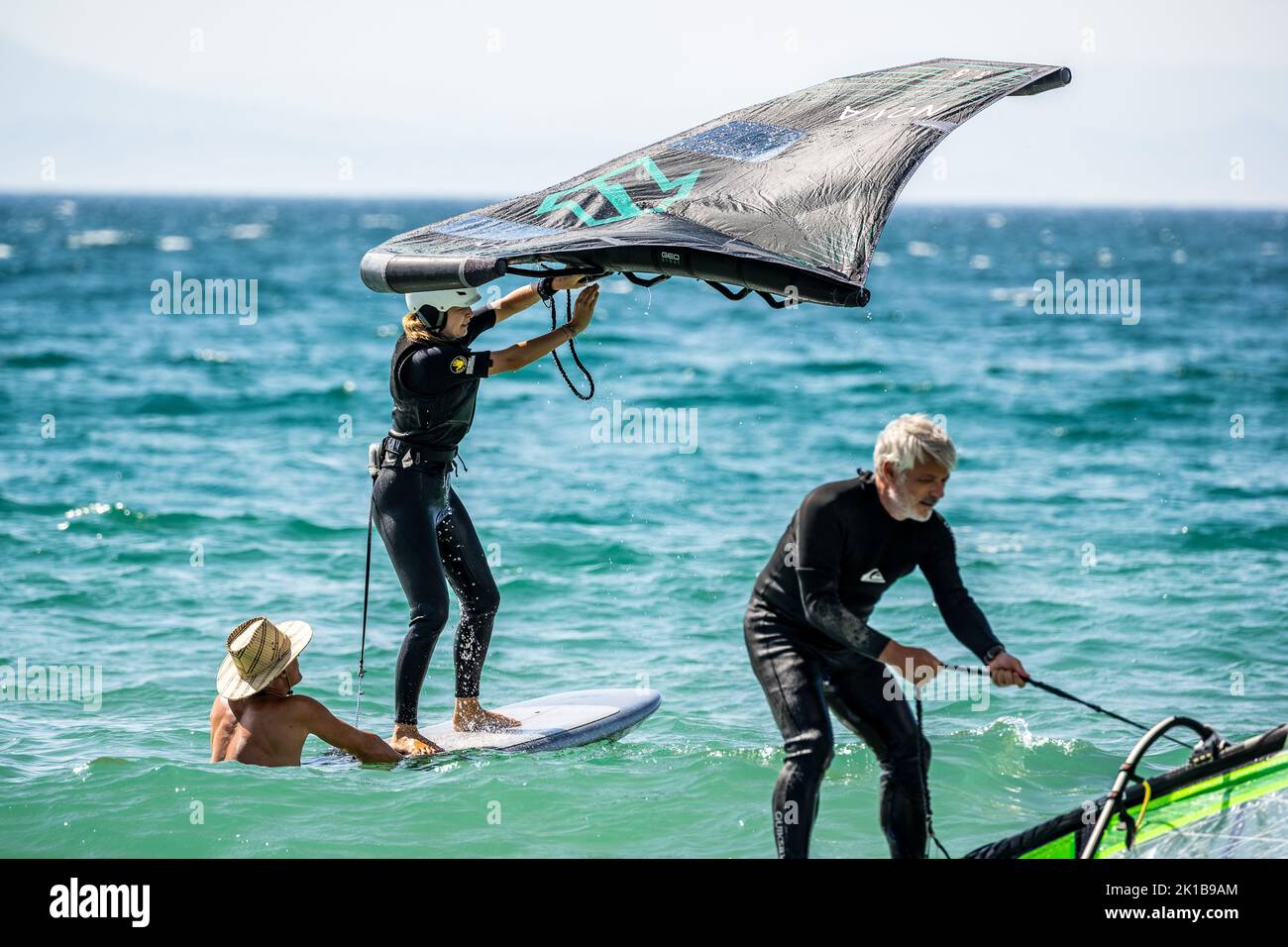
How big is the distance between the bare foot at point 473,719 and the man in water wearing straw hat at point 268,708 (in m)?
0.77

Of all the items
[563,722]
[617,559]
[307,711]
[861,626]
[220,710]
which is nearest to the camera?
[861,626]

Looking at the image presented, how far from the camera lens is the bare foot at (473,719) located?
7.18 meters

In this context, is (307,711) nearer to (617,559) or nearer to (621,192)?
(621,192)

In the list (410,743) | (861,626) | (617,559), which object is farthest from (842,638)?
(617,559)

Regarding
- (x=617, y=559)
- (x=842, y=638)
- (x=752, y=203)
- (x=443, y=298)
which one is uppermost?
(x=752, y=203)

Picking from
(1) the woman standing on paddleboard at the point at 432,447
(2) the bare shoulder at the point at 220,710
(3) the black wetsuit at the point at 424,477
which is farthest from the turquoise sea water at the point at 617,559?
(3) the black wetsuit at the point at 424,477

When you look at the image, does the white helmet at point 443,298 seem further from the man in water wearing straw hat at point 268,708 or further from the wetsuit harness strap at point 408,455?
the man in water wearing straw hat at point 268,708

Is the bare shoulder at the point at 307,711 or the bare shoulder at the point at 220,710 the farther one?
the bare shoulder at the point at 220,710

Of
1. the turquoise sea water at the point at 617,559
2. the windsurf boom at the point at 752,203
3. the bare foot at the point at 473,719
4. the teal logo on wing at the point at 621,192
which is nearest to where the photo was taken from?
the windsurf boom at the point at 752,203

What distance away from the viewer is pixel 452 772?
22.4 ft

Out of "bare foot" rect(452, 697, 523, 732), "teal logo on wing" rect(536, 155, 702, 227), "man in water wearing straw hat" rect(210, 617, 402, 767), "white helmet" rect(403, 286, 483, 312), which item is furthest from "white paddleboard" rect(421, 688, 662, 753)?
"teal logo on wing" rect(536, 155, 702, 227)

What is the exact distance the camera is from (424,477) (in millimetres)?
6543

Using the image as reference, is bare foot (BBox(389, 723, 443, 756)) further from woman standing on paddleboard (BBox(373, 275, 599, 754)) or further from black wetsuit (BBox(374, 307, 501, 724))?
black wetsuit (BBox(374, 307, 501, 724))

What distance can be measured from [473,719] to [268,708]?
1.32 m
